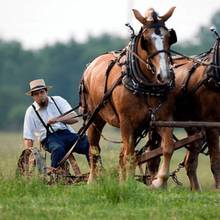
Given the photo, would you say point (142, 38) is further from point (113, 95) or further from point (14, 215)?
point (14, 215)

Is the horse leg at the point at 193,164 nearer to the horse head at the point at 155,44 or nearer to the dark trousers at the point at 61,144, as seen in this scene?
the dark trousers at the point at 61,144

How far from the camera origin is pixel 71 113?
28.2 feet

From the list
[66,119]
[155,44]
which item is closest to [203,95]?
[155,44]

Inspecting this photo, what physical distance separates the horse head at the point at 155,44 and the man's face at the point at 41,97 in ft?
7.97

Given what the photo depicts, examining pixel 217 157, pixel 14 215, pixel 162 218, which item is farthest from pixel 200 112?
pixel 14 215

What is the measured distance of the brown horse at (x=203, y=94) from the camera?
7160 millimetres

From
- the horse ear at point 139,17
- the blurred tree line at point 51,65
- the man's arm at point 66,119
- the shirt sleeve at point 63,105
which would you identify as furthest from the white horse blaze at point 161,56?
the blurred tree line at point 51,65

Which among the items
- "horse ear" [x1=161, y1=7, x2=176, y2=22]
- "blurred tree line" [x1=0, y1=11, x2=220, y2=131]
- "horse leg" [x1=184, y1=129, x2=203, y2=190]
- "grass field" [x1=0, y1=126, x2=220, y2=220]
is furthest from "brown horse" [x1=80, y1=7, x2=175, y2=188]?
"blurred tree line" [x1=0, y1=11, x2=220, y2=131]

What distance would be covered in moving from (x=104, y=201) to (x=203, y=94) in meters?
2.26

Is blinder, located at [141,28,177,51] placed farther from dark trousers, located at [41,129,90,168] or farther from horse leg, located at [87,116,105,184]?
dark trousers, located at [41,129,90,168]

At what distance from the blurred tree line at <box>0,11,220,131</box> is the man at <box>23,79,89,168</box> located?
54.5 feet

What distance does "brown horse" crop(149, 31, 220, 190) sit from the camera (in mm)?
7160

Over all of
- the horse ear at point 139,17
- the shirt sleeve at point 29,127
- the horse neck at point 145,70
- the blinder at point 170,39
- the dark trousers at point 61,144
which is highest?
the horse ear at point 139,17

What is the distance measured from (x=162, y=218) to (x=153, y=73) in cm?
211
